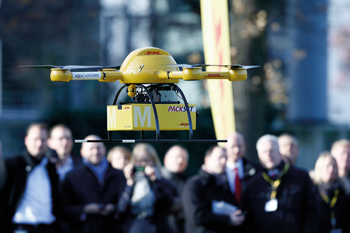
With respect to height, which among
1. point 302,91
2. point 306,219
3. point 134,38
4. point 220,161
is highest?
point 134,38

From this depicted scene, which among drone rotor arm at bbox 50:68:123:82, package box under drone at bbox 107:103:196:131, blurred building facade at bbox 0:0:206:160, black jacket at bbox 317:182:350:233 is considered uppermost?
→ blurred building facade at bbox 0:0:206:160

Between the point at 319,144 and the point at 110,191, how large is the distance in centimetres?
986

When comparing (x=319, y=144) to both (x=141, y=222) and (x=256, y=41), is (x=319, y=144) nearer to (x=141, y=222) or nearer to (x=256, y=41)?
(x=256, y=41)

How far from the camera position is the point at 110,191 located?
6852 millimetres

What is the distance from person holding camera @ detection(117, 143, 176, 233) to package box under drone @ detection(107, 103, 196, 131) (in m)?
4.10

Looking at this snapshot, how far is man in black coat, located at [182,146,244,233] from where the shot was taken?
20.9 ft

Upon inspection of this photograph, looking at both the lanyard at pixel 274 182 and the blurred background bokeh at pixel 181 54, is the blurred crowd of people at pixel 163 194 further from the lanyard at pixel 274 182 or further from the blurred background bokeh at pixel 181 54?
the blurred background bokeh at pixel 181 54

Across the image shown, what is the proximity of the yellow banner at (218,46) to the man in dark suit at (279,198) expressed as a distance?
4.51 ft

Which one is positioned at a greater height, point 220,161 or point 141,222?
point 220,161

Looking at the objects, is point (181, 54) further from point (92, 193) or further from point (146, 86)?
point (146, 86)

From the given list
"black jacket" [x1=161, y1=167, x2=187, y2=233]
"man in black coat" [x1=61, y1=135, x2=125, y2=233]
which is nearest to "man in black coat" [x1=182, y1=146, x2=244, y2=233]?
"black jacket" [x1=161, y1=167, x2=187, y2=233]

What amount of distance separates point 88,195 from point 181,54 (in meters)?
8.10

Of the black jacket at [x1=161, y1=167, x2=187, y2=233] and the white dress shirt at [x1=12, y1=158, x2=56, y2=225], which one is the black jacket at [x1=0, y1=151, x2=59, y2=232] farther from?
the black jacket at [x1=161, y1=167, x2=187, y2=233]

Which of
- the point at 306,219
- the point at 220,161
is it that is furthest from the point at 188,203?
the point at 306,219
